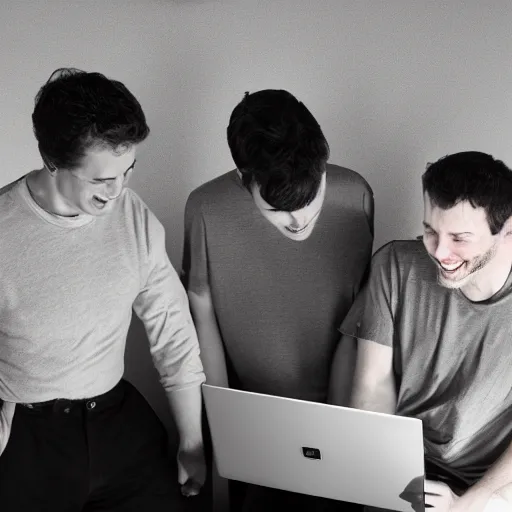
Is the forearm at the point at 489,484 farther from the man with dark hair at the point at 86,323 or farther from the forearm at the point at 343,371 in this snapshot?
the man with dark hair at the point at 86,323

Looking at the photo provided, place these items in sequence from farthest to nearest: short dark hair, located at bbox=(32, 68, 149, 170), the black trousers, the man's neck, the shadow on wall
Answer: the shadow on wall < the black trousers < the man's neck < short dark hair, located at bbox=(32, 68, 149, 170)

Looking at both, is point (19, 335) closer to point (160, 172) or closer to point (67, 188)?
point (67, 188)

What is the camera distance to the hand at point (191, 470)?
201 centimetres

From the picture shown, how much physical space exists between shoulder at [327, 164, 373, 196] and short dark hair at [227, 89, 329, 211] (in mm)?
198

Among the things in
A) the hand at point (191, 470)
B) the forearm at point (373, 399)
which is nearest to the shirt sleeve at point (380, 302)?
the forearm at point (373, 399)

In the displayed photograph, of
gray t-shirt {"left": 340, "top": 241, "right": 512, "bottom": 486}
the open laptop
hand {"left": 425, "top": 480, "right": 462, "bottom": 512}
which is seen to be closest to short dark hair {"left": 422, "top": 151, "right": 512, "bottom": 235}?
gray t-shirt {"left": 340, "top": 241, "right": 512, "bottom": 486}

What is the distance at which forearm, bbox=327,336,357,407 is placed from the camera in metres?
2.01

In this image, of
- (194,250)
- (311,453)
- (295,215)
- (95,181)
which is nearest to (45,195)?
(95,181)

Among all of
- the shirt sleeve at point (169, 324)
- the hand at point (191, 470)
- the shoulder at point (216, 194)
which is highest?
Result: the shoulder at point (216, 194)

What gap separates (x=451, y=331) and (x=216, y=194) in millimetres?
595

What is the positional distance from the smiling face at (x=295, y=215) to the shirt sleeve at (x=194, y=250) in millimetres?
179

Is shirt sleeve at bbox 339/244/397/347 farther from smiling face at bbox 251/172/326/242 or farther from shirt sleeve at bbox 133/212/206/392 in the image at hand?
shirt sleeve at bbox 133/212/206/392

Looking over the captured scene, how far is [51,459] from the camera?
188 centimetres

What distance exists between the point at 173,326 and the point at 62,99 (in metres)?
0.58
